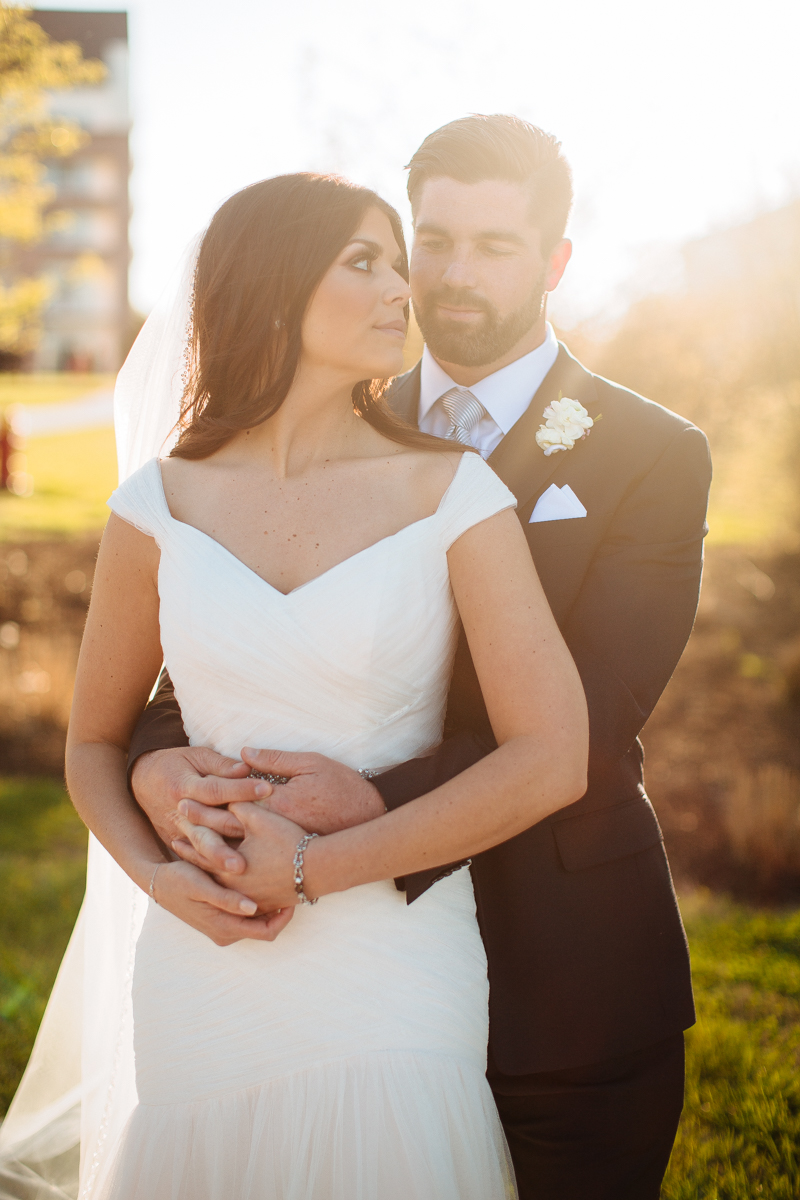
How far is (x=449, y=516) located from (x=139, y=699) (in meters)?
0.93

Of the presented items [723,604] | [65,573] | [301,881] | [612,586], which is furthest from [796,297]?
[301,881]

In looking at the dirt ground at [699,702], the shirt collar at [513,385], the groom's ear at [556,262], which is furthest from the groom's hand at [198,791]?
the dirt ground at [699,702]

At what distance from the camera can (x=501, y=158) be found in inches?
109

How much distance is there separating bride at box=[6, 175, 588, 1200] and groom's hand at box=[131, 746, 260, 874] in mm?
50

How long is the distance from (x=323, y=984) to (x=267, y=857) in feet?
1.18

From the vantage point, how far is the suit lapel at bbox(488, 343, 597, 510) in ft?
7.93

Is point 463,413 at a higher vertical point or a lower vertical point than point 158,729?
higher

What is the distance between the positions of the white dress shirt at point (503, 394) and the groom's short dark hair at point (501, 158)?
A: 1.38ft

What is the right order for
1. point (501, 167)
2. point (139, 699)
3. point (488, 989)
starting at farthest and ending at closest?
1. point (501, 167)
2. point (139, 699)
3. point (488, 989)

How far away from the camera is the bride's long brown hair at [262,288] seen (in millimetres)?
2098

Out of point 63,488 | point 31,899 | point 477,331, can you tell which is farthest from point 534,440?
point 63,488

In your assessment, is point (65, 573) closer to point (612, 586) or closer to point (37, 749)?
point (37, 749)

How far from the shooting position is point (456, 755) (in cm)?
202

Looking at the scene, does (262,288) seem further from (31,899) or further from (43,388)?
(43,388)
